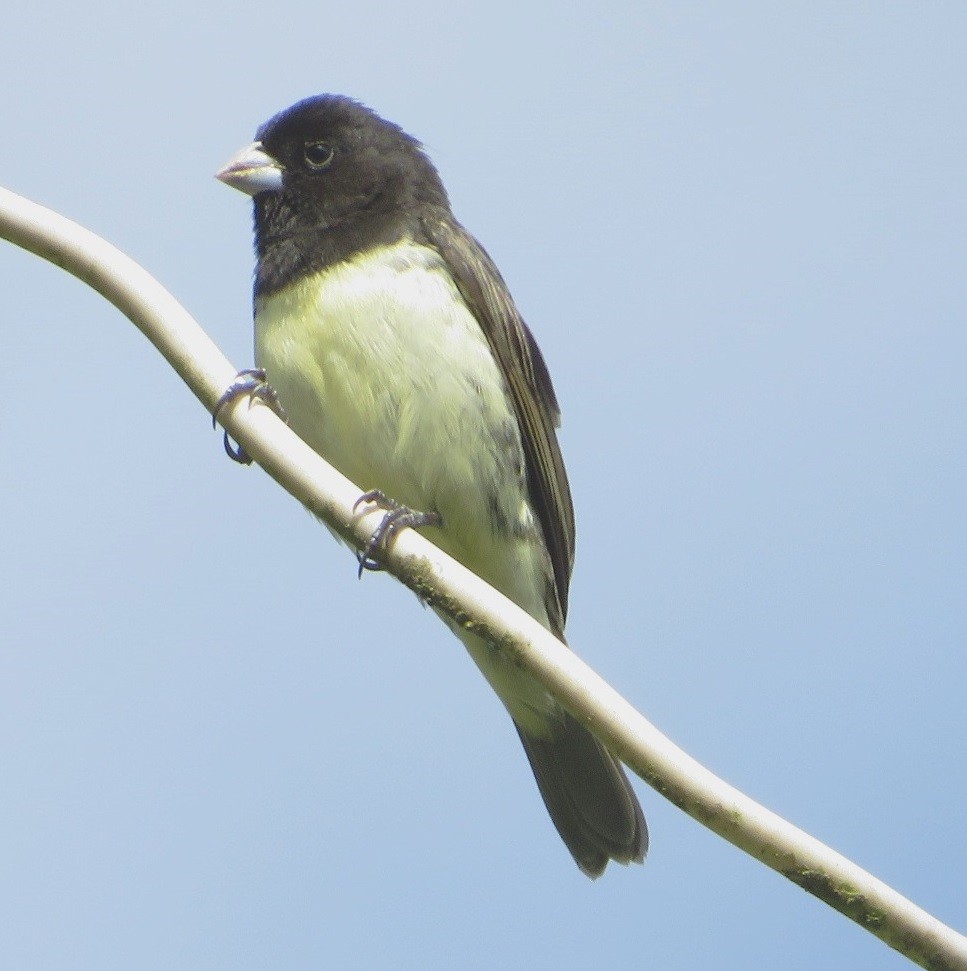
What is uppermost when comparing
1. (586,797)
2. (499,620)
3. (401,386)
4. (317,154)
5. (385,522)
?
(317,154)

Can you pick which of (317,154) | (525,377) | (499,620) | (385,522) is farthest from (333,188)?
(499,620)

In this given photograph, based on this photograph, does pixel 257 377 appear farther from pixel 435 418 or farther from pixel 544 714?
pixel 544 714

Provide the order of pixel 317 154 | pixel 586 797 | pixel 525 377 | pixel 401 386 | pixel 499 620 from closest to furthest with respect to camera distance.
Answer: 1. pixel 499 620
2. pixel 401 386
3. pixel 525 377
4. pixel 586 797
5. pixel 317 154

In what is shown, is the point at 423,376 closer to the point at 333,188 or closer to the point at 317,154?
the point at 333,188

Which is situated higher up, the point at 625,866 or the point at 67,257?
the point at 67,257

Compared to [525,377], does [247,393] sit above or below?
below

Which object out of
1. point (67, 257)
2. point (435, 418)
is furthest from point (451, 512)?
point (67, 257)

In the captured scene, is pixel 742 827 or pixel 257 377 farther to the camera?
pixel 257 377

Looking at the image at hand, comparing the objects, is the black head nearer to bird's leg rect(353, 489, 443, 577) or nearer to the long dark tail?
bird's leg rect(353, 489, 443, 577)
